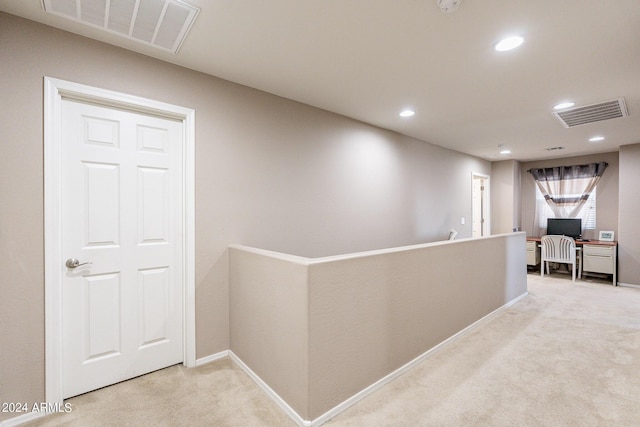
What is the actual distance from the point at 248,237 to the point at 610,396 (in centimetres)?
287

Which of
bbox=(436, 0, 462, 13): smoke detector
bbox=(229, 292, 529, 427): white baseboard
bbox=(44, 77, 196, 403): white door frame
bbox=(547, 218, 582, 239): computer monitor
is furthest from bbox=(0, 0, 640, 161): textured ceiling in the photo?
bbox=(547, 218, 582, 239): computer monitor

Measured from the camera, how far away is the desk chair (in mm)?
5344

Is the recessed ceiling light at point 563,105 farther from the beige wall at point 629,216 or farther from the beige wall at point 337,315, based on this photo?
the beige wall at point 629,216

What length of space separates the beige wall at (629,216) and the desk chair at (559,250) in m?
0.61

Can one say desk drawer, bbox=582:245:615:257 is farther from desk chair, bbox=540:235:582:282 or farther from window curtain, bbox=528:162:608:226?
window curtain, bbox=528:162:608:226

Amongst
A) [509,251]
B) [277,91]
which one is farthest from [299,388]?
[509,251]

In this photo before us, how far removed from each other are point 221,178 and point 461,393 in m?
2.42

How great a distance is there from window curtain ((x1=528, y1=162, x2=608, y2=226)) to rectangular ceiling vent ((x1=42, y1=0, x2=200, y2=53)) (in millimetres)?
7115

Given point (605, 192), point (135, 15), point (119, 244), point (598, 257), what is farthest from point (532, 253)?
point (135, 15)

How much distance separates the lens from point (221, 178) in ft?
8.34

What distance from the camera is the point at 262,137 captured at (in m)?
2.81

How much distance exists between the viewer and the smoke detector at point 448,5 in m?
1.61

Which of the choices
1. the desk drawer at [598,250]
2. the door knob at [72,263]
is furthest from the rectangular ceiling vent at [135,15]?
the desk drawer at [598,250]

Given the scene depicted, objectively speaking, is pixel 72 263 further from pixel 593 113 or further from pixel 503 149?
pixel 503 149
